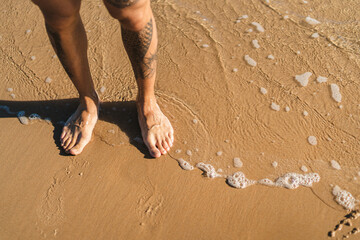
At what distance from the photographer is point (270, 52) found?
2.75 meters

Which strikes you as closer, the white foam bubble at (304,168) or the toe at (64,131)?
the white foam bubble at (304,168)

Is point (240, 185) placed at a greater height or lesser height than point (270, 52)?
lesser

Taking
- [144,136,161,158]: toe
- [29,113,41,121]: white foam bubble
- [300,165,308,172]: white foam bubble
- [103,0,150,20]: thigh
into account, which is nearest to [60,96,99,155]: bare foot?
[29,113,41,121]: white foam bubble

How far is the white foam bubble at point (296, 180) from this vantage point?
1986 millimetres

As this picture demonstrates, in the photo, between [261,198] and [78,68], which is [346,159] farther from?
[78,68]

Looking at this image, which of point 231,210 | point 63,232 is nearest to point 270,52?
point 231,210

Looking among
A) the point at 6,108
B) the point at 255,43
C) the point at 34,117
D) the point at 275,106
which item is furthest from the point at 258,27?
the point at 6,108

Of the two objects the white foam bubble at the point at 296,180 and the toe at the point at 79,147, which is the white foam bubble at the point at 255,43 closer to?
the white foam bubble at the point at 296,180

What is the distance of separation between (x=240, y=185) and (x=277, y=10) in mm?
1978

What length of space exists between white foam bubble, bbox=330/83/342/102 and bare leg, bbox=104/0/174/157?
1.32 meters

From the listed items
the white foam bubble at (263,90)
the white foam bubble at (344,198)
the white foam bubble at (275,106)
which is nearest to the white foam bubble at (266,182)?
the white foam bubble at (344,198)

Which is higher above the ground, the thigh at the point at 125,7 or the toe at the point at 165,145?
the thigh at the point at 125,7

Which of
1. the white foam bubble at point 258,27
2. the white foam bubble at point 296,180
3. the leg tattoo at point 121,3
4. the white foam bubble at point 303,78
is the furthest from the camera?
the white foam bubble at point 258,27

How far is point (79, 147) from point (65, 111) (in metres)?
0.42
